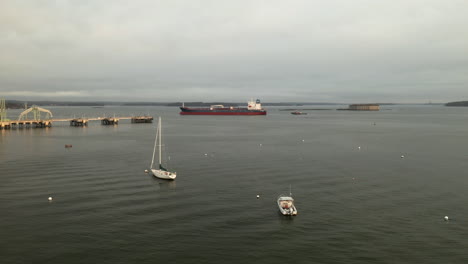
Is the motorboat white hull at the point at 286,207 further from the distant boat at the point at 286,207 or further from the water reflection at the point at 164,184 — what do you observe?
the water reflection at the point at 164,184

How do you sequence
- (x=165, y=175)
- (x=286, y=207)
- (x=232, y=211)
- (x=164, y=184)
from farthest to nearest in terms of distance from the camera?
(x=165, y=175)
(x=164, y=184)
(x=232, y=211)
(x=286, y=207)

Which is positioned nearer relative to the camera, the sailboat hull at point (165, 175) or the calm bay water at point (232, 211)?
the calm bay water at point (232, 211)

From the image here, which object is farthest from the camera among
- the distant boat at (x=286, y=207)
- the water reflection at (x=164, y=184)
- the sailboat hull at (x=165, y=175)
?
the sailboat hull at (x=165, y=175)

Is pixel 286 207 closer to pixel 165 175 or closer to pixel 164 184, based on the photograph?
pixel 164 184

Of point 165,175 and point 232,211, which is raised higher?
point 165,175

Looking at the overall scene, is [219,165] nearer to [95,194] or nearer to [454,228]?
[95,194]

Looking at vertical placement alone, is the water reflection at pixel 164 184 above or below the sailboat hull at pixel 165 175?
below

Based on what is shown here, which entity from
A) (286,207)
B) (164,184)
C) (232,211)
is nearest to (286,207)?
(286,207)

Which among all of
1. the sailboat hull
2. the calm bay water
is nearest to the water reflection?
the calm bay water

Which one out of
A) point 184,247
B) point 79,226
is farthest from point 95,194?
point 184,247

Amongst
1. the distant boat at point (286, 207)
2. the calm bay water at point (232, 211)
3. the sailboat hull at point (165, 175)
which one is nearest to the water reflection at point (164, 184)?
the calm bay water at point (232, 211)

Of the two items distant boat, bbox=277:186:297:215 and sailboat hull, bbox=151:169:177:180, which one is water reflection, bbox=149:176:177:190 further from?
distant boat, bbox=277:186:297:215
